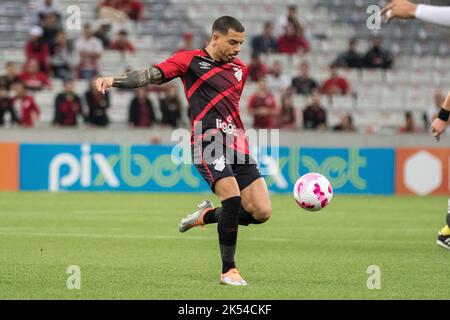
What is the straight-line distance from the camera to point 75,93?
883 inches

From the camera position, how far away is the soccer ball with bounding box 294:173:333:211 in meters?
10.5

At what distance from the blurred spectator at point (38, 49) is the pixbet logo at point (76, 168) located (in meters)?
3.19

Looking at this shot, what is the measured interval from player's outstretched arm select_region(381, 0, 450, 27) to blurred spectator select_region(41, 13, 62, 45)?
56.4 feet

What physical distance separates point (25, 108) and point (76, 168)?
200 centimetres

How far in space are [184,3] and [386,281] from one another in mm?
19084

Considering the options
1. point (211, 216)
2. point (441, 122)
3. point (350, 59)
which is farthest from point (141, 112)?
point (441, 122)

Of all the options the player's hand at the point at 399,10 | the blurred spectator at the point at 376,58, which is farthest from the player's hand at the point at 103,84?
the blurred spectator at the point at 376,58

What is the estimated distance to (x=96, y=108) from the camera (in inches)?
882

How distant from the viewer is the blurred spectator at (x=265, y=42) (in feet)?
83.5

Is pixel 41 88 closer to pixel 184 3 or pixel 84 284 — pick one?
pixel 184 3

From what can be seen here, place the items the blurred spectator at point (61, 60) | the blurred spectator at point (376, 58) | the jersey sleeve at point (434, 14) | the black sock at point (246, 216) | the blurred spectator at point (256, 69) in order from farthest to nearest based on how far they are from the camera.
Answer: the blurred spectator at point (376, 58), the blurred spectator at point (256, 69), the blurred spectator at point (61, 60), the black sock at point (246, 216), the jersey sleeve at point (434, 14)

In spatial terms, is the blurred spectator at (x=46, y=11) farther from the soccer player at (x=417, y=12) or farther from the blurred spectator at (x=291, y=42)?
the soccer player at (x=417, y=12)

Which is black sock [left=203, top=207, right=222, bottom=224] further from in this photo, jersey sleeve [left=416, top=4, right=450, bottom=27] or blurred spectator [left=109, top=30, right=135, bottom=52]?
blurred spectator [left=109, top=30, right=135, bottom=52]
